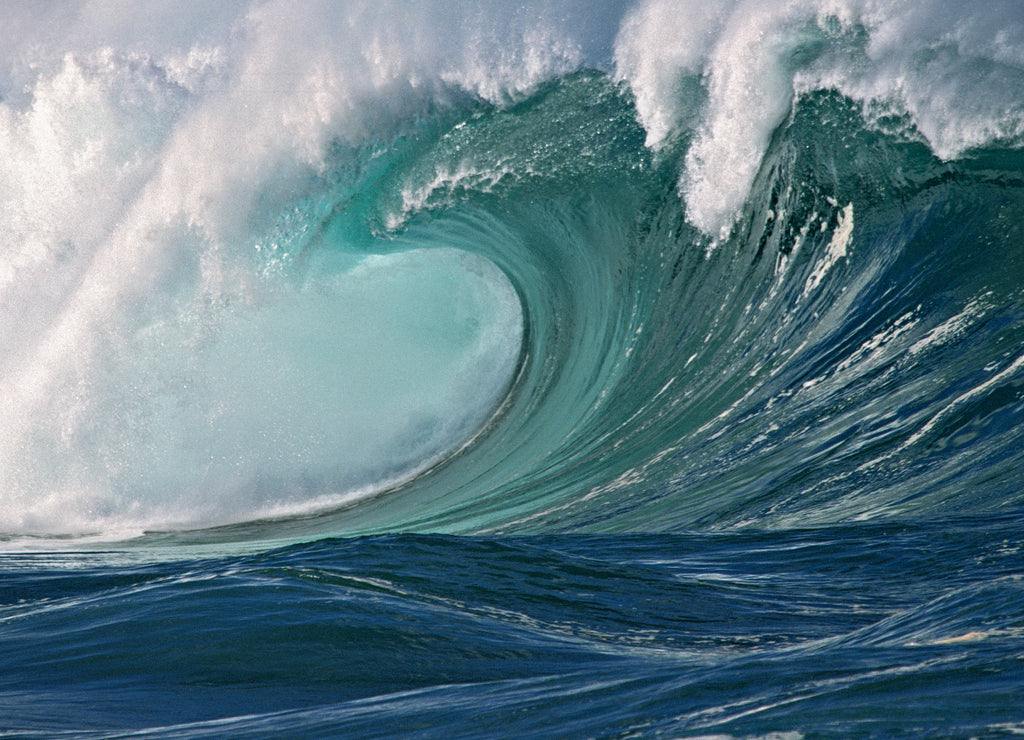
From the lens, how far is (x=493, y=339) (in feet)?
28.6

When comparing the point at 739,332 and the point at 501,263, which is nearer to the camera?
the point at 739,332

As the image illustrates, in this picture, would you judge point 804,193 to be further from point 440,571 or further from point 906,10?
point 440,571

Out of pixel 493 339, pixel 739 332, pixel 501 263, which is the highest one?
pixel 501 263

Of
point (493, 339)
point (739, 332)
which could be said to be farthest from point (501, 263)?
point (739, 332)

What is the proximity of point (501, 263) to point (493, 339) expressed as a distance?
2.33 feet

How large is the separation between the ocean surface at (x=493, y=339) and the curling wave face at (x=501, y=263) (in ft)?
0.10

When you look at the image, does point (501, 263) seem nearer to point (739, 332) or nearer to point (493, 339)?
point (493, 339)

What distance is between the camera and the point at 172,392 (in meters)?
8.38

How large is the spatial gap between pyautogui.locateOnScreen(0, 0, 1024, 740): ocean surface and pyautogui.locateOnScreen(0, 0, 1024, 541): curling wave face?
3 centimetres

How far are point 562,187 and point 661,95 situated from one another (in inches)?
46.9

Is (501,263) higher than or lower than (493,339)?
higher

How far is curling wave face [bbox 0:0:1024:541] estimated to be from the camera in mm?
6574

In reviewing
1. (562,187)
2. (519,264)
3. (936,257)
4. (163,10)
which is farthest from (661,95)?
(163,10)

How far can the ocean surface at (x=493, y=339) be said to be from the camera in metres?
3.27
